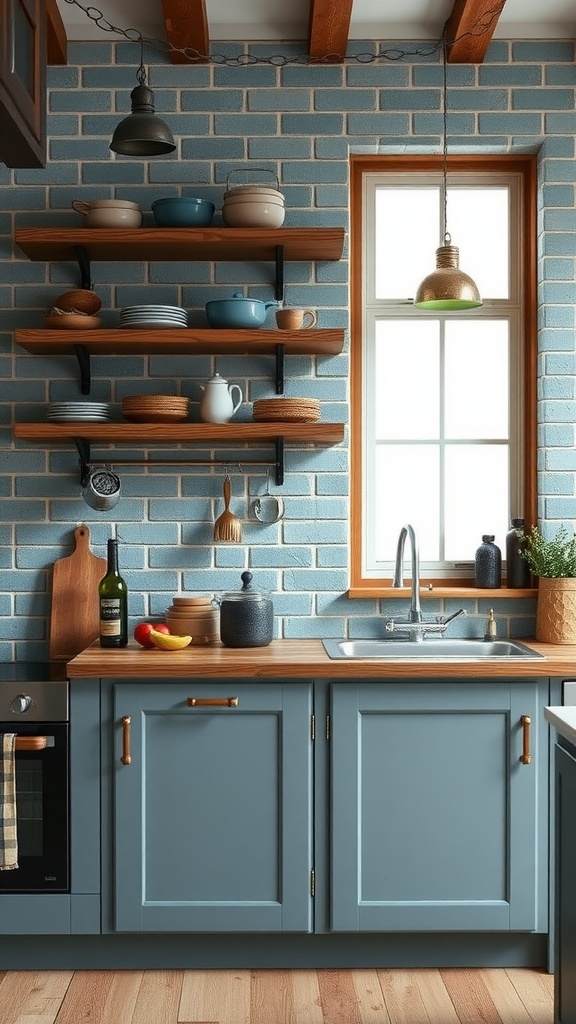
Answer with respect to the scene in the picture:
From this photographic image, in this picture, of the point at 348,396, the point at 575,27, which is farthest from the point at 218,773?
the point at 575,27

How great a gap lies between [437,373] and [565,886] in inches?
76.1

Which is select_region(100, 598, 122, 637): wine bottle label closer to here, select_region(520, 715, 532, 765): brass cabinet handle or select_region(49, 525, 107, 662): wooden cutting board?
select_region(49, 525, 107, 662): wooden cutting board

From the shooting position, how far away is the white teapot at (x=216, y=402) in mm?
3305

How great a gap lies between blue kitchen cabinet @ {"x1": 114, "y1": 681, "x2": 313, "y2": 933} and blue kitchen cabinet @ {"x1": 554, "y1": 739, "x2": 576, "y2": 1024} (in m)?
0.85

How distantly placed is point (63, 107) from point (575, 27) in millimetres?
1786

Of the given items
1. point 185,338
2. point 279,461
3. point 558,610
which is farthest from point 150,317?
point 558,610

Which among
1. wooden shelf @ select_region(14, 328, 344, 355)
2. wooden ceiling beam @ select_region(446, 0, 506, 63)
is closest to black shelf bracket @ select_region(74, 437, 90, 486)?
wooden shelf @ select_region(14, 328, 344, 355)

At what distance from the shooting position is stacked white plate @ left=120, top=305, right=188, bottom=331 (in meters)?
3.24

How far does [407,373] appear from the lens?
3637 millimetres

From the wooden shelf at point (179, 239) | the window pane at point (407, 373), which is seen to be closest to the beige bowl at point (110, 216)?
the wooden shelf at point (179, 239)

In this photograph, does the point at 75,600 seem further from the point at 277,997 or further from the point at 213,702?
the point at 277,997

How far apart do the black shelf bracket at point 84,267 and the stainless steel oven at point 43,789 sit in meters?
1.36

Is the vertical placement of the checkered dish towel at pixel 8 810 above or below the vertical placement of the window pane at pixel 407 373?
below

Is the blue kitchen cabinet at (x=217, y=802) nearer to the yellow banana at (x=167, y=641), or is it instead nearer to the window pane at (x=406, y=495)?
the yellow banana at (x=167, y=641)
